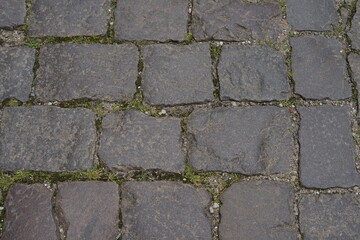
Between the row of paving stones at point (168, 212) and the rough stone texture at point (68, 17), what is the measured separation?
1011mm

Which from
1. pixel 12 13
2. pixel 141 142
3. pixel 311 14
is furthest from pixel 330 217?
pixel 12 13

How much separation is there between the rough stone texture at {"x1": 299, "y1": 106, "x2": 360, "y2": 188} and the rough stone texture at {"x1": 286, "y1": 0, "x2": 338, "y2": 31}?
23.4 inches

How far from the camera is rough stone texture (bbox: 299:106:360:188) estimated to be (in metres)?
2.50

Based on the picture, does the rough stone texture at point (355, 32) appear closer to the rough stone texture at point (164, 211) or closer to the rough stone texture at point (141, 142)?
the rough stone texture at point (141, 142)

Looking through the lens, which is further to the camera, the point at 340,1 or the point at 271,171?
the point at 340,1

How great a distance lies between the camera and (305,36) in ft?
9.41

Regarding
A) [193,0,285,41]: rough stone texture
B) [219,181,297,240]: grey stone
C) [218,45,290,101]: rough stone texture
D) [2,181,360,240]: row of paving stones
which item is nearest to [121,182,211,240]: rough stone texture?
[2,181,360,240]: row of paving stones

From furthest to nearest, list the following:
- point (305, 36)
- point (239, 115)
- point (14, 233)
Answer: point (305, 36), point (239, 115), point (14, 233)

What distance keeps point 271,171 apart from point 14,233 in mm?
1445

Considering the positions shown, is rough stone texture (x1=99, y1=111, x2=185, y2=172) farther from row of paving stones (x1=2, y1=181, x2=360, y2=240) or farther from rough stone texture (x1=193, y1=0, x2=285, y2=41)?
rough stone texture (x1=193, y1=0, x2=285, y2=41)

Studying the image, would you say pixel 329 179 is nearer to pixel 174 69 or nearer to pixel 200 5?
pixel 174 69

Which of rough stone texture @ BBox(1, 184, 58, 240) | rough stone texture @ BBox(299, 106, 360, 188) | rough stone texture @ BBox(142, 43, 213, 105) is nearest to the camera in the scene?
rough stone texture @ BBox(1, 184, 58, 240)

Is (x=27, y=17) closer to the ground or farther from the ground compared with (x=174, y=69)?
farther from the ground

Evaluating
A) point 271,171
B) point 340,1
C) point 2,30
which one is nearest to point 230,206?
point 271,171
